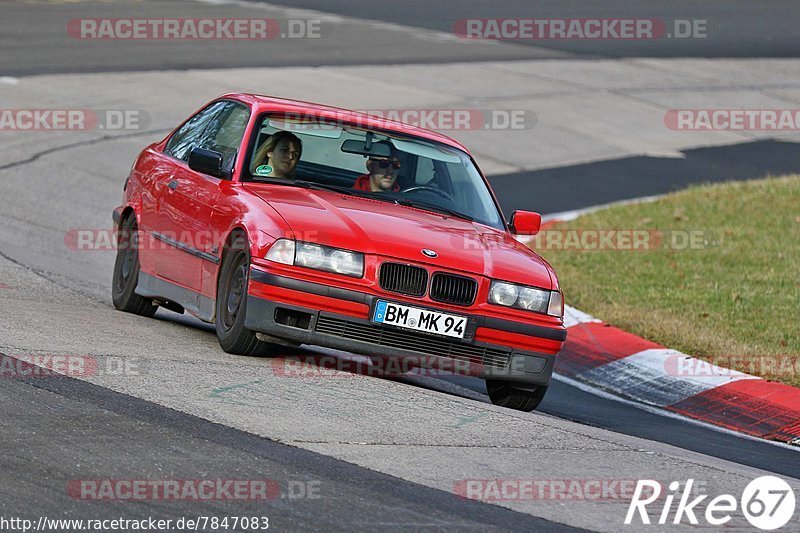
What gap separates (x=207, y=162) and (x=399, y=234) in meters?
1.42

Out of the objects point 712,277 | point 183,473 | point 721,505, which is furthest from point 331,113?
point 712,277

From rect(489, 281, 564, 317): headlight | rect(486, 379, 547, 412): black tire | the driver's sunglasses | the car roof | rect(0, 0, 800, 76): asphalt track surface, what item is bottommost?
rect(486, 379, 547, 412): black tire

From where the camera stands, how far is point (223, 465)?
5.88 m

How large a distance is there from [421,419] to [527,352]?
1335 mm

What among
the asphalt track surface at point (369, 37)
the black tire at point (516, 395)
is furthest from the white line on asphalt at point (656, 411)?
the asphalt track surface at point (369, 37)

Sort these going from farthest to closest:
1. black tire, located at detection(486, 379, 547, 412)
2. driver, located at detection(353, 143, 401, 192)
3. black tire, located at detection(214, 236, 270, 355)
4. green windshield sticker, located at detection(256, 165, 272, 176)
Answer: driver, located at detection(353, 143, 401, 192) < green windshield sticker, located at detection(256, 165, 272, 176) < black tire, located at detection(486, 379, 547, 412) < black tire, located at detection(214, 236, 270, 355)

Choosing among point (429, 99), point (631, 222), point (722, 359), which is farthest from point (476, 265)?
point (429, 99)

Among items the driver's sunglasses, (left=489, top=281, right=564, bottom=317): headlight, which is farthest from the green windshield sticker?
(left=489, top=281, right=564, bottom=317): headlight

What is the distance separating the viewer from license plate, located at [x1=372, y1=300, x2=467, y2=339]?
7914mm

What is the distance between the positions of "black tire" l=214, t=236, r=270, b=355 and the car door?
0.27 metres

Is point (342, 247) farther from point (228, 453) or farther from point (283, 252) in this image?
point (228, 453)

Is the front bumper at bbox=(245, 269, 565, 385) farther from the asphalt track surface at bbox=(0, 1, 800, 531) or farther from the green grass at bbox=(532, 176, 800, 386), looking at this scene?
the green grass at bbox=(532, 176, 800, 386)

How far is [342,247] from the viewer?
7930 millimetres

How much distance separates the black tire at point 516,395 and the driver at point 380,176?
139 cm
